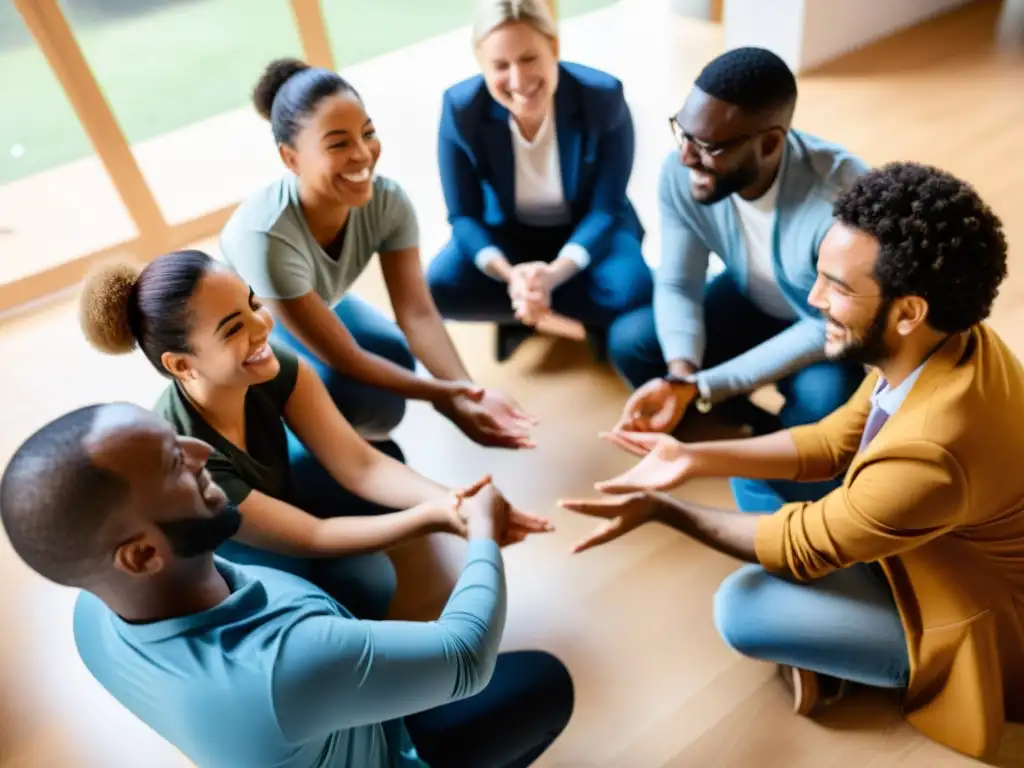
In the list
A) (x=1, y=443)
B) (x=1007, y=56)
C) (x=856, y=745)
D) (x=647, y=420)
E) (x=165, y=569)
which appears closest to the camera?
(x=165, y=569)

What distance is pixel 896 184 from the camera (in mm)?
1063

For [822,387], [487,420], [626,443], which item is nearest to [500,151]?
[487,420]

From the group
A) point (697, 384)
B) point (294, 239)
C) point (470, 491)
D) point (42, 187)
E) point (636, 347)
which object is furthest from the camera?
point (42, 187)

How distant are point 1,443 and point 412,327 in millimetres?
1361

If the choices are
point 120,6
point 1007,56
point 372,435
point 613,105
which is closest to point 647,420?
point 372,435

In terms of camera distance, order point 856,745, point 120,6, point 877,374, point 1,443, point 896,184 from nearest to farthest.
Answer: point 896,184 < point 877,374 < point 856,745 < point 1,443 < point 120,6

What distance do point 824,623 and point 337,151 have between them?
1.24 m

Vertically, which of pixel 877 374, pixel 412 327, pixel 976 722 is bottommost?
pixel 976 722

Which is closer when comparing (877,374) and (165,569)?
(165,569)

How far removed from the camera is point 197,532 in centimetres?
90

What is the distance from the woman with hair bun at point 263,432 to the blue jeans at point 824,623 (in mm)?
402

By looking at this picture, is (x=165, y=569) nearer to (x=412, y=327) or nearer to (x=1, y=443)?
(x=412, y=327)

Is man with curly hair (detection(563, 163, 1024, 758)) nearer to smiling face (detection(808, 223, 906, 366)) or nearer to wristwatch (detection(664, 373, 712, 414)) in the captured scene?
smiling face (detection(808, 223, 906, 366))

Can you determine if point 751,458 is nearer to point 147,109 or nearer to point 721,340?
point 721,340
